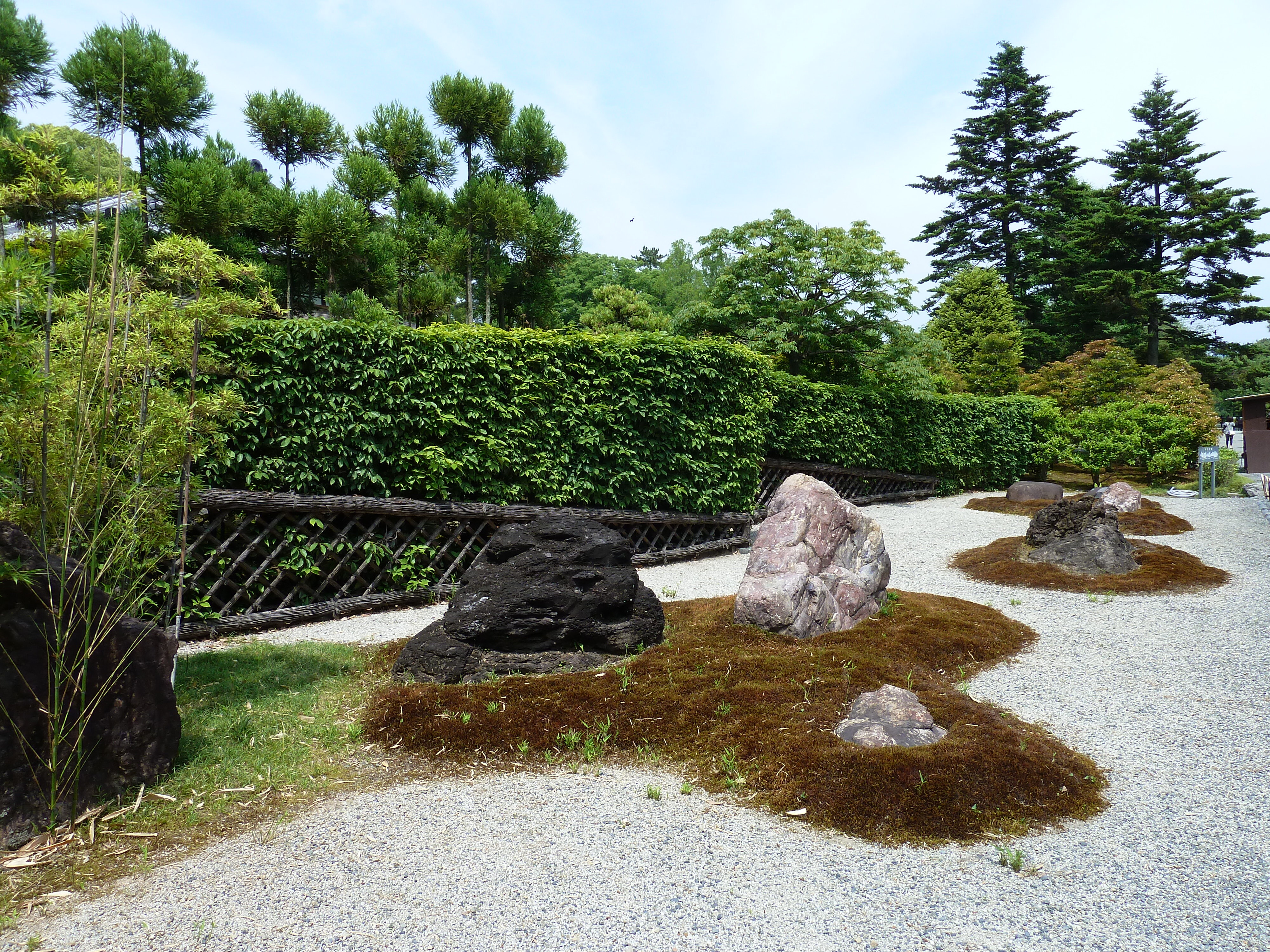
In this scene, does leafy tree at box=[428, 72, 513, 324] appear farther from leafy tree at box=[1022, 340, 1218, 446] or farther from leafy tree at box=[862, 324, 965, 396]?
leafy tree at box=[1022, 340, 1218, 446]

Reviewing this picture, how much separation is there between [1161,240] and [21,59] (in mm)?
34812

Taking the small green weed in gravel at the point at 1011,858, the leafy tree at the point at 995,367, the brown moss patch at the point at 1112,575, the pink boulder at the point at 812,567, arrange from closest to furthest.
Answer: the small green weed in gravel at the point at 1011,858
the pink boulder at the point at 812,567
the brown moss patch at the point at 1112,575
the leafy tree at the point at 995,367

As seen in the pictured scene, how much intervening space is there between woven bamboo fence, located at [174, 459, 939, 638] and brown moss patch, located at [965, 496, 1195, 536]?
839 centimetres

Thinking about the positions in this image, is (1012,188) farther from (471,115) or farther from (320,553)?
(320,553)

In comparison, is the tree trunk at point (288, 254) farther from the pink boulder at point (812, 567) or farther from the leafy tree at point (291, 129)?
the pink boulder at point (812, 567)

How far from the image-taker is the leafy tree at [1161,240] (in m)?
26.5

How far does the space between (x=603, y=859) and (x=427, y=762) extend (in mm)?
1363

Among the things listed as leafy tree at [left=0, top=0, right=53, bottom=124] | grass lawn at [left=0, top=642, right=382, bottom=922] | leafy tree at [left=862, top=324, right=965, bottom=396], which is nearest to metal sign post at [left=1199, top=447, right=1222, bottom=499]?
leafy tree at [left=862, top=324, right=965, bottom=396]

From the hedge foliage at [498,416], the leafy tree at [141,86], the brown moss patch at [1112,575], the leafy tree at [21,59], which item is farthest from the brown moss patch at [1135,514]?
the leafy tree at [21,59]

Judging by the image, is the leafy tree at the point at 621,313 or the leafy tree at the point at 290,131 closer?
the leafy tree at the point at 290,131

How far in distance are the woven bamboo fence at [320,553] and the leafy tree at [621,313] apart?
13772 millimetres

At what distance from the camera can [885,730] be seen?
12.6ft

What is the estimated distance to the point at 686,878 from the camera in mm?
2846

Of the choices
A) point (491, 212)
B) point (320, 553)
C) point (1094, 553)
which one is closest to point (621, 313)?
point (491, 212)
